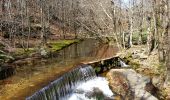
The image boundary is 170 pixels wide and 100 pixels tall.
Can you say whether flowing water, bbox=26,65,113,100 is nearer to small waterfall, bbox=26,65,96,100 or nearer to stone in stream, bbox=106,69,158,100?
small waterfall, bbox=26,65,96,100

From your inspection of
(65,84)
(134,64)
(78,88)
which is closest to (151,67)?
(134,64)

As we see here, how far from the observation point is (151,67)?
2536 centimetres

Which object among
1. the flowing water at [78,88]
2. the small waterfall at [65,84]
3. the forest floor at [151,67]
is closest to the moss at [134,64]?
the forest floor at [151,67]

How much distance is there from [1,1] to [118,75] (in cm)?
3253

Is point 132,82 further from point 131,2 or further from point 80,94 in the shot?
point 131,2

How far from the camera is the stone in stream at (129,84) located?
18.6 m

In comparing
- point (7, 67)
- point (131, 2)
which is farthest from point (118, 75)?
point (131, 2)

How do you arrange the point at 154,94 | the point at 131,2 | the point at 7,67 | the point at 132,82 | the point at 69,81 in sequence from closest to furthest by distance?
the point at 154,94, the point at 132,82, the point at 69,81, the point at 7,67, the point at 131,2

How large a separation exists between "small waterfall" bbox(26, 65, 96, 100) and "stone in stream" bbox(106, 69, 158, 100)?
234 centimetres

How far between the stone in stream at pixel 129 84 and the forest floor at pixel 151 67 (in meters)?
0.93

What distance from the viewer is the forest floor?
762 inches

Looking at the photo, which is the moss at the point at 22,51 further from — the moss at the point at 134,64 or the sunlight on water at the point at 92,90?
the moss at the point at 134,64

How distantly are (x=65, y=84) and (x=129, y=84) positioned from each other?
4613 millimetres

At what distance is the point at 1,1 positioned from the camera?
159 feet
